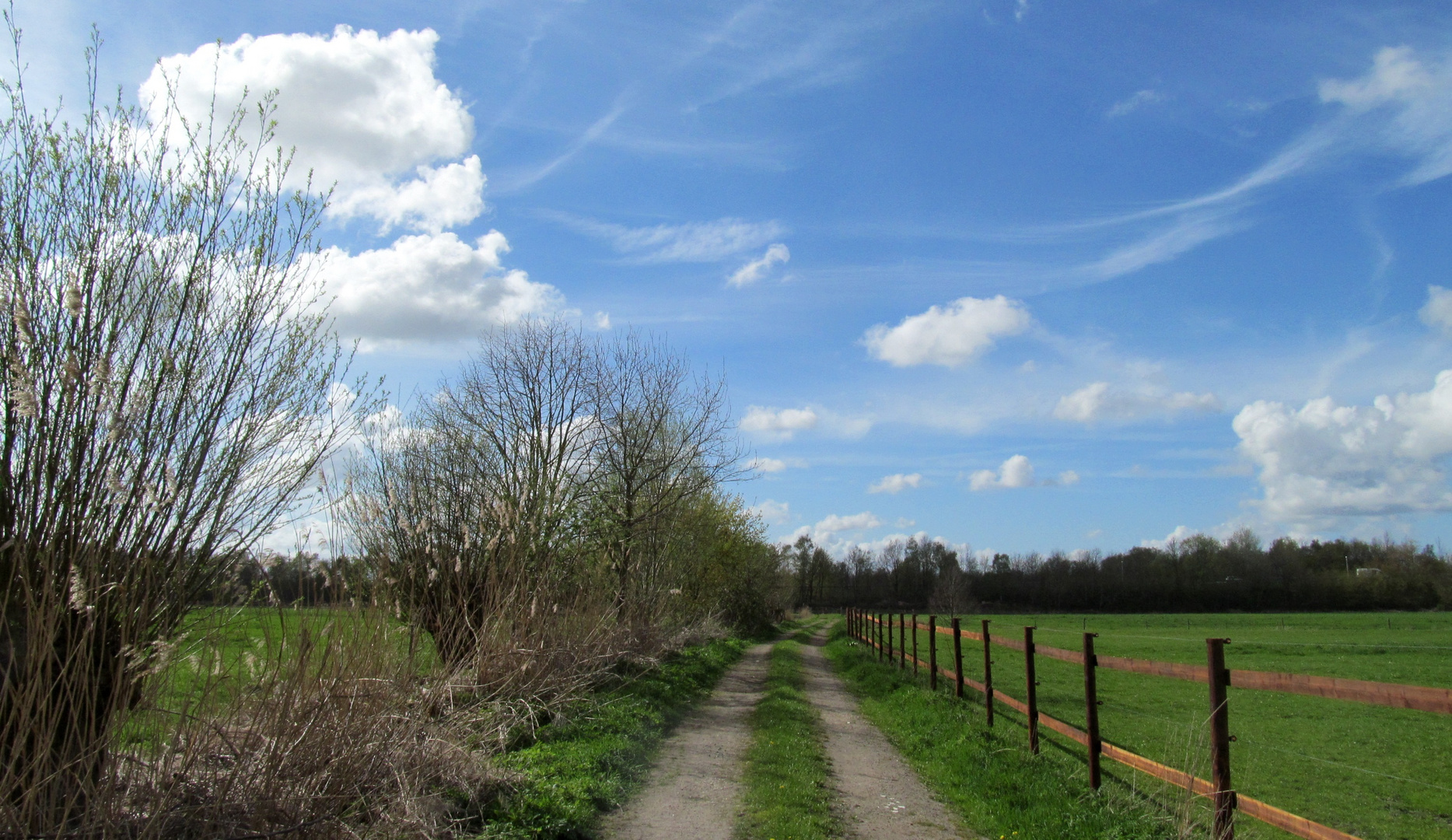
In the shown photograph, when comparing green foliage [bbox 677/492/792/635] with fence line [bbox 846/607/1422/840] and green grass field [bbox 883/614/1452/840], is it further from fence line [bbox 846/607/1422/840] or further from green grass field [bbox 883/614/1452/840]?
fence line [bbox 846/607/1422/840]

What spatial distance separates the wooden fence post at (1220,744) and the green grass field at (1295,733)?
256 millimetres

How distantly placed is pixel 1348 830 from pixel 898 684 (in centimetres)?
681

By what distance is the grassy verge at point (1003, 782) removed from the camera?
561 centimetres

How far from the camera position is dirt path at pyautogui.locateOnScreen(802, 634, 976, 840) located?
5.89m

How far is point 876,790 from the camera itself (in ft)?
23.5

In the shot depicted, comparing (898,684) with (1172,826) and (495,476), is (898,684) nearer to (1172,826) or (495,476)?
(495,476)

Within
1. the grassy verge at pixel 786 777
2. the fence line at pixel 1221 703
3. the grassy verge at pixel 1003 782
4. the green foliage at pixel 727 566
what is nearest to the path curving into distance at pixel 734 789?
the grassy verge at pixel 786 777

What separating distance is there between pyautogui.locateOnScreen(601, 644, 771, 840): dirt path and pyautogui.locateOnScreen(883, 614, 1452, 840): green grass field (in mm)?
3005

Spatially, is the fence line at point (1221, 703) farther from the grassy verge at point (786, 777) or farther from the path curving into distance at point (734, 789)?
the grassy verge at point (786, 777)

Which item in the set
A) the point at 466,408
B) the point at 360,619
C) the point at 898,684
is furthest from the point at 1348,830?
the point at 466,408

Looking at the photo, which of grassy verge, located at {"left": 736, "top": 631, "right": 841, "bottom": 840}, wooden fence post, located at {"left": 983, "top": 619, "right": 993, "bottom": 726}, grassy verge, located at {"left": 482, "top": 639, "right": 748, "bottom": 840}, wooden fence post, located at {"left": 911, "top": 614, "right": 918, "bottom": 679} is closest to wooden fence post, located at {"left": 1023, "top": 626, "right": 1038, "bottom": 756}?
wooden fence post, located at {"left": 983, "top": 619, "right": 993, "bottom": 726}

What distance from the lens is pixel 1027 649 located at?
8.12m

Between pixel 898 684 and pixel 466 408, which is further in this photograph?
pixel 466 408

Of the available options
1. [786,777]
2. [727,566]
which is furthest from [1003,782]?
[727,566]
